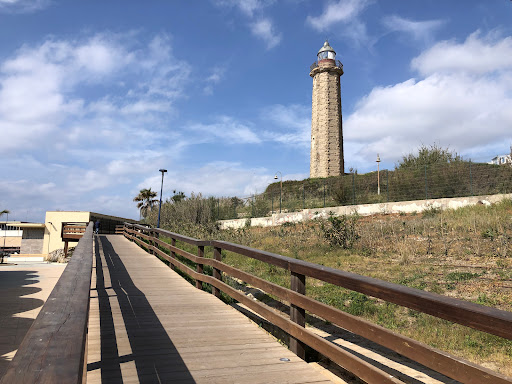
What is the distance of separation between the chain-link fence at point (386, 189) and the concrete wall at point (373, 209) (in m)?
1.31

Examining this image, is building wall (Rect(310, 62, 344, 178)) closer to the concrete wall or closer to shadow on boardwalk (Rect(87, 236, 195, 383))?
the concrete wall

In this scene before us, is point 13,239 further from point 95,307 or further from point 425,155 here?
point 95,307

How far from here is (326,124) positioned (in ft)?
120

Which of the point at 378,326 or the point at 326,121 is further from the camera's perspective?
the point at 326,121

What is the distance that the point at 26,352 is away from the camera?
137 cm

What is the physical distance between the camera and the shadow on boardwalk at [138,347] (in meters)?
3.24

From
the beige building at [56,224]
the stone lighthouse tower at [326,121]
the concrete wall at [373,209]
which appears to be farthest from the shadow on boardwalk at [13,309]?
the beige building at [56,224]

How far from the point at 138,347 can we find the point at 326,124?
3448cm

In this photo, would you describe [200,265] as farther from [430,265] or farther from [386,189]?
[386,189]

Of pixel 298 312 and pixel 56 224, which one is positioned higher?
pixel 56 224

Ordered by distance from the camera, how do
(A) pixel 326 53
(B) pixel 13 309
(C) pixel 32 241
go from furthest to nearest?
(C) pixel 32 241, (A) pixel 326 53, (B) pixel 13 309

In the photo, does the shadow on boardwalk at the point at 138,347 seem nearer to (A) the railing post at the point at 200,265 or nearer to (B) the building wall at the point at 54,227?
(A) the railing post at the point at 200,265

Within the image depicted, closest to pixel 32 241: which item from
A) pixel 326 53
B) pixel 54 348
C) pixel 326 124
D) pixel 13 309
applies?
pixel 326 124

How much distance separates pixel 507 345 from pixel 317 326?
2567 millimetres
